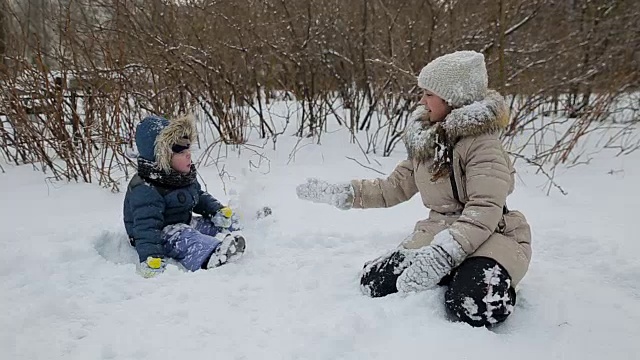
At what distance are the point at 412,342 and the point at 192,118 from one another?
1.78 meters

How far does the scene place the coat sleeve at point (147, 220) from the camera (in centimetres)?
260

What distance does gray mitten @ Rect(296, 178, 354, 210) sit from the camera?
2477mm

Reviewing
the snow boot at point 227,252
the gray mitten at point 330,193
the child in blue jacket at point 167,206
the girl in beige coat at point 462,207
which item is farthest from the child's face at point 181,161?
the girl in beige coat at point 462,207

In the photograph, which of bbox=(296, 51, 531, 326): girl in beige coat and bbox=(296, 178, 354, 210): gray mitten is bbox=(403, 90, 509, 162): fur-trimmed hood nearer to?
bbox=(296, 51, 531, 326): girl in beige coat

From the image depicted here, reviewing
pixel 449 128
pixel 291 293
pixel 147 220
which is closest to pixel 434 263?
pixel 449 128

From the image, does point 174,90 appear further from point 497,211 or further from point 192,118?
point 497,211

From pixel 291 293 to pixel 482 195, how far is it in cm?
91

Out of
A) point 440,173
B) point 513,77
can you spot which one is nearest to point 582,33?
point 513,77

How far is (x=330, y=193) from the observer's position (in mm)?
2479

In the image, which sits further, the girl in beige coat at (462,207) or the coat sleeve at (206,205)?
the coat sleeve at (206,205)

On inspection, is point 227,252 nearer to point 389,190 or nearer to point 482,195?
point 389,190

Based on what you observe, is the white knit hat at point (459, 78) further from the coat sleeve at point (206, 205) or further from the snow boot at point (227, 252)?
the coat sleeve at point (206, 205)

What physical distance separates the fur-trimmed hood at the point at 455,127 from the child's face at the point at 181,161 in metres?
1.23

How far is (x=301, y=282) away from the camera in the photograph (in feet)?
7.79
